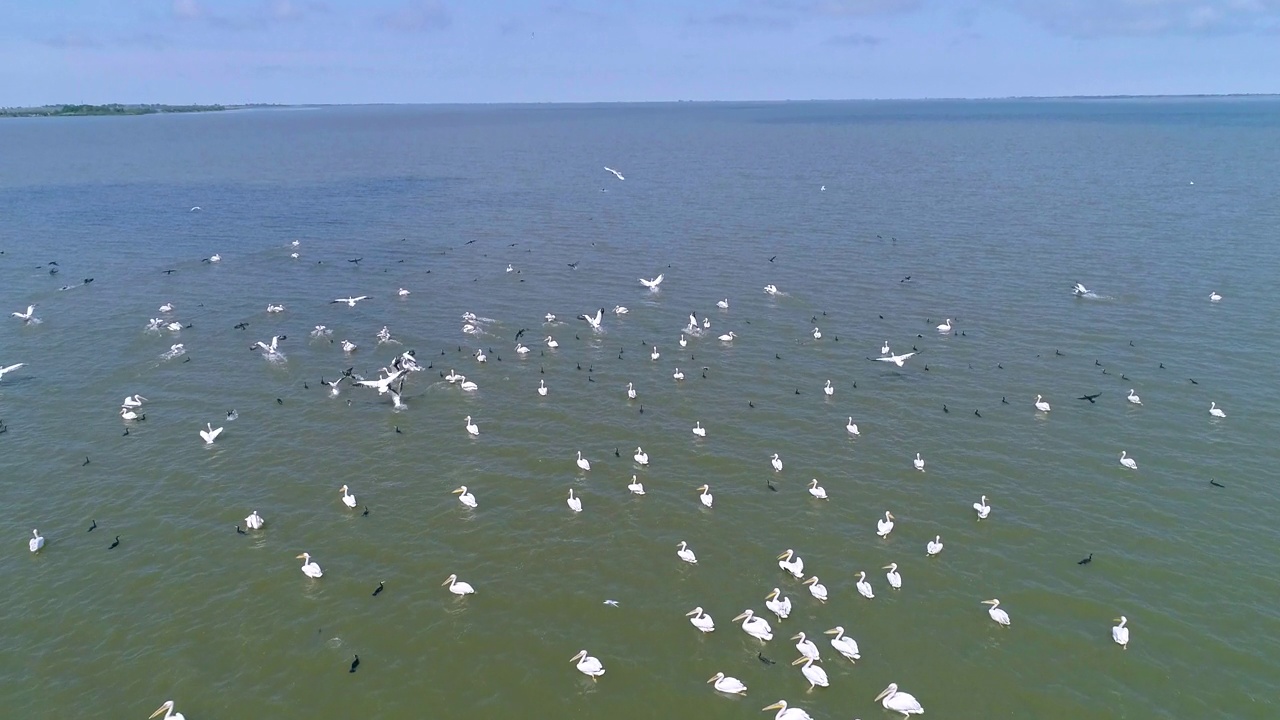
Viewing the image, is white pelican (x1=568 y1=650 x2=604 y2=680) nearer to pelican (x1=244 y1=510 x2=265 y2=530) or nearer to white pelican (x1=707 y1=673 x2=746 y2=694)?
white pelican (x1=707 y1=673 x2=746 y2=694)

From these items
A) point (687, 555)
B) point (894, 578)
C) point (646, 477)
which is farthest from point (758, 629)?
point (646, 477)

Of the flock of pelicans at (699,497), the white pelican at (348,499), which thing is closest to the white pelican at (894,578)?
the flock of pelicans at (699,497)

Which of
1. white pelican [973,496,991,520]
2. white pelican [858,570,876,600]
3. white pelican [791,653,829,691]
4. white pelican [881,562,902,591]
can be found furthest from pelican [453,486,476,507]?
→ white pelican [973,496,991,520]

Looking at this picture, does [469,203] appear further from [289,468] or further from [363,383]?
[289,468]

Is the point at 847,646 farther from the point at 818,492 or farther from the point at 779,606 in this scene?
the point at 818,492

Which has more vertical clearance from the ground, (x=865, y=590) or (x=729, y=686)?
(x=865, y=590)

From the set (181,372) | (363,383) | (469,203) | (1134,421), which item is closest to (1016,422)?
(1134,421)
